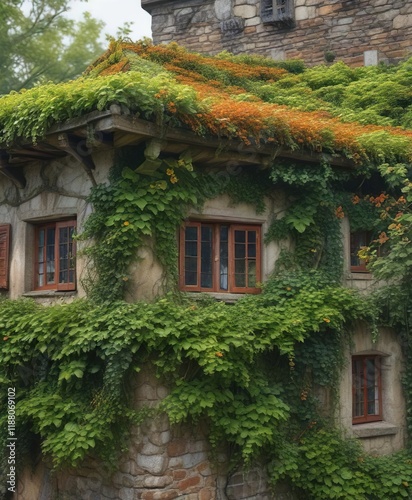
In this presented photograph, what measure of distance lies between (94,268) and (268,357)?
99.3 inches

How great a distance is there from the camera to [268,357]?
9805 mm

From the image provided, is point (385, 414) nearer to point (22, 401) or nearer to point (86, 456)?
point (86, 456)

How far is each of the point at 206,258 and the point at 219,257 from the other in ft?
0.62

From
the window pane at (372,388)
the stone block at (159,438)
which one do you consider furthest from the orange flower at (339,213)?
the stone block at (159,438)

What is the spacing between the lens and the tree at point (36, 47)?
1048 inches

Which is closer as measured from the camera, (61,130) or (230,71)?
(61,130)

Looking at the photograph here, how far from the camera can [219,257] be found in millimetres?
10008

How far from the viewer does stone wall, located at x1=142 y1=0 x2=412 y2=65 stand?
18.5 metres

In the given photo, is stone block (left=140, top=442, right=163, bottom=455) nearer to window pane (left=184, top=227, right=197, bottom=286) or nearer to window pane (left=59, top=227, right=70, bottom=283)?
window pane (left=184, top=227, right=197, bottom=286)

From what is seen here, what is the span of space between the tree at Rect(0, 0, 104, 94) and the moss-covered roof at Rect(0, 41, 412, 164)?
12136 mm

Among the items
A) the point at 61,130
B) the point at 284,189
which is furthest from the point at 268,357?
the point at 61,130

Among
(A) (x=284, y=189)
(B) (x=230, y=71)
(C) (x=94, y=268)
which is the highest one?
(B) (x=230, y=71)

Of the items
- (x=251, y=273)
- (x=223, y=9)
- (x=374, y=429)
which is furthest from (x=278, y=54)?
(x=374, y=429)

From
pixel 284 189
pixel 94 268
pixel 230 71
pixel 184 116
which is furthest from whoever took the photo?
pixel 230 71
